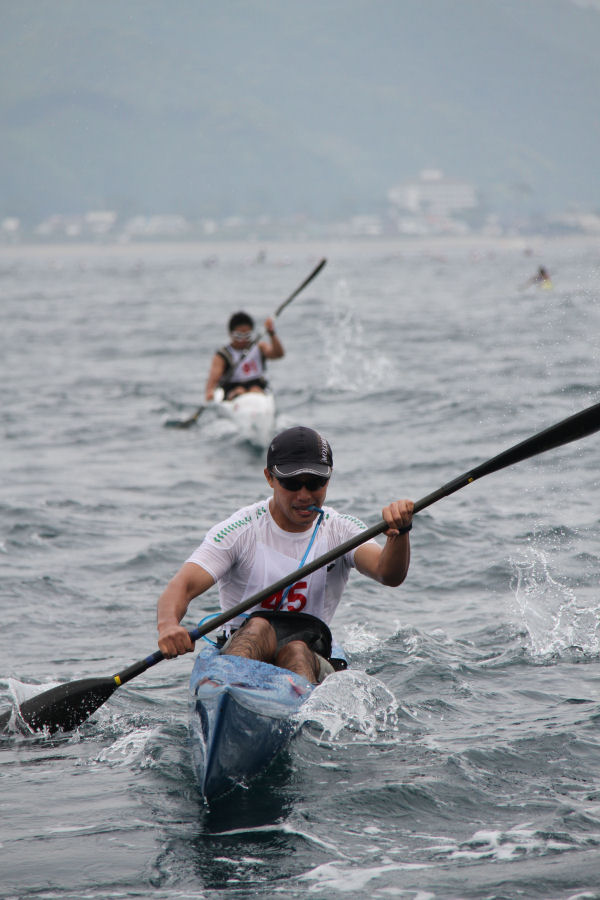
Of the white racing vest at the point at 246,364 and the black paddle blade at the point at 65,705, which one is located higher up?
the white racing vest at the point at 246,364

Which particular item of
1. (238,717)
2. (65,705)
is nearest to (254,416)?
(65,705)

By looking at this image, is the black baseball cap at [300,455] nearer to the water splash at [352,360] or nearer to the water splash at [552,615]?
the water splash at [552,615]

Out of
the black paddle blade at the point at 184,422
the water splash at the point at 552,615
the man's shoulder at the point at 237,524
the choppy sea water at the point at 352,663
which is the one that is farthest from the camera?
the black paddle blade at the point at 184,422

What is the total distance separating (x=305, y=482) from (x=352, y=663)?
209 centimetres

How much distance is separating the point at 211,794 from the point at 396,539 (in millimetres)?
1436

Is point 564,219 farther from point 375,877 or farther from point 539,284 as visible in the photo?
point 375,877

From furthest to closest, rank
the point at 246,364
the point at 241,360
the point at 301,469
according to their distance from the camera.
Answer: the point at 246,364, the point at 241,360, the point at 301,469

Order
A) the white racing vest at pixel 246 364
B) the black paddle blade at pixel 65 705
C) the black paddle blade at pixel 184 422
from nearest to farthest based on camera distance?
the black paddle blade at pixel 65 705, the white racing vest at pixel 246 364, the black paddle blade at pixel 184 422

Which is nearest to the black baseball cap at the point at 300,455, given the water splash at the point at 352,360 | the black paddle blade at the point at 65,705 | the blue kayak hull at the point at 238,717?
the blue kayak hull at the point at 238,717

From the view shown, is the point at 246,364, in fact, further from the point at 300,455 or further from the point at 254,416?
the point at 300,455

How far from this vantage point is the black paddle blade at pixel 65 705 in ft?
18.4

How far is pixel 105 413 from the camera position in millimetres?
17516

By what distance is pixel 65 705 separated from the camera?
18.5ft

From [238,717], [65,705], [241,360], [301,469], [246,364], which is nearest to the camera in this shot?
[238,717]
